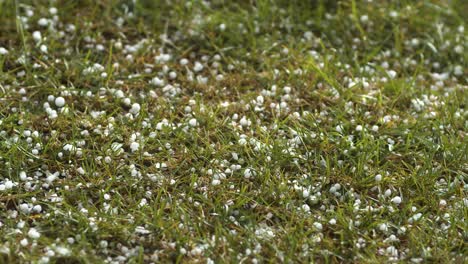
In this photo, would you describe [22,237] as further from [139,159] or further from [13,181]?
[139,159]

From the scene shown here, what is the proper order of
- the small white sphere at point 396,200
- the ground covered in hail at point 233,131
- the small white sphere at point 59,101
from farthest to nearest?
1. the small white sphere at point 59,101
2. the small white sphere at point 396,200
3. the ground covered in hail at point 233,131

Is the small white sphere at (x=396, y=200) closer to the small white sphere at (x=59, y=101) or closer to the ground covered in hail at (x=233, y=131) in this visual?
the ground covered in hail at (x=233, y=131)

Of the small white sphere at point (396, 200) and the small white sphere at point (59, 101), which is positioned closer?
the small white sphere at point (396, 200)

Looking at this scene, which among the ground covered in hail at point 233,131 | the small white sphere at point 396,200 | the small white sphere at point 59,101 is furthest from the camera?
the small white sphere at point 59,101

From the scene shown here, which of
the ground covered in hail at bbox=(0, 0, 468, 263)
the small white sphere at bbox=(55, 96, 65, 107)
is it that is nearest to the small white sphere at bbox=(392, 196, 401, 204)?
the ground covered in hail at bbox=(0, 0, 468, 263)

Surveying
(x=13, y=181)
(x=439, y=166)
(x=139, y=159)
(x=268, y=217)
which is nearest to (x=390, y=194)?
(x=439, y=166)

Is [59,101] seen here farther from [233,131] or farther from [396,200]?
[396,200]

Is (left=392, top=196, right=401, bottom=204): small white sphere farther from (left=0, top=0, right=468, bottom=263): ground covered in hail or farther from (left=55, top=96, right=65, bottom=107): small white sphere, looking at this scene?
(left=55, top=96, right=65, bottom=107): small white sphere

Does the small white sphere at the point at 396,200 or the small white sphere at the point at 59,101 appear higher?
the small white sphere at the point at 59,101

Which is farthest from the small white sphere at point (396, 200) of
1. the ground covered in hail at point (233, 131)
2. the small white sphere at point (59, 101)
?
the small white sphere at point (59, 101)
